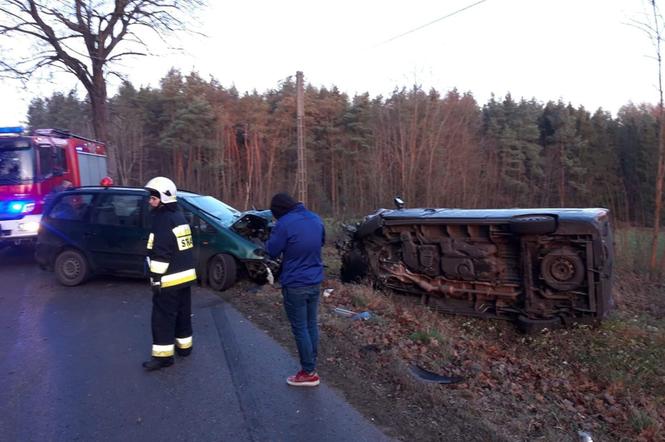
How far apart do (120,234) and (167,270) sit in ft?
13.9

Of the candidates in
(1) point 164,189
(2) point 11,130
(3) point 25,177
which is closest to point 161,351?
(1) point 164,189

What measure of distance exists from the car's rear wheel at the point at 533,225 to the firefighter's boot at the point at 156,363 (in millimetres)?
4962

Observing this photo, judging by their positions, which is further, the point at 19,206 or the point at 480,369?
the point at 19,206

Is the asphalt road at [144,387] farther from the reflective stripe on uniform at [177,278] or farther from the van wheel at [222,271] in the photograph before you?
the van wheel at [222,271]

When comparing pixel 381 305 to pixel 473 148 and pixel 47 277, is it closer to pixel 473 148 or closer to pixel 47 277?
pixel 47 277

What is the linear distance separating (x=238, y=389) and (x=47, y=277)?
7.08 metres

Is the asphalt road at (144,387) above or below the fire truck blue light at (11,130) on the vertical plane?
below

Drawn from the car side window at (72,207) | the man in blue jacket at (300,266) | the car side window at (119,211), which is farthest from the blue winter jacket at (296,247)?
the car side window at (72,207)

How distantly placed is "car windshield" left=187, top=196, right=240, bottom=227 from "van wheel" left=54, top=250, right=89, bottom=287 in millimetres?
2110

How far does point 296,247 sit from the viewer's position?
4473 millimetres

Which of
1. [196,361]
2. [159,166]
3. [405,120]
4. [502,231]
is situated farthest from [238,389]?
[159,166]

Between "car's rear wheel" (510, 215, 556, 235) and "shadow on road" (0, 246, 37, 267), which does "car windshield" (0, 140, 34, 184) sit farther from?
"car's rear wheel" (510, 215, 556, 235)

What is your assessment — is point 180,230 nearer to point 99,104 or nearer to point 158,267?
point 158,267

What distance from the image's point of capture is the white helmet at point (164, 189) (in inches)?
196
